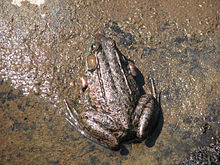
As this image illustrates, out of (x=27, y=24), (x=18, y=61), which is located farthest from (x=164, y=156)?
(x=27, y=24)

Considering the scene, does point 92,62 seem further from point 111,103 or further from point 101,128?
point 101,128

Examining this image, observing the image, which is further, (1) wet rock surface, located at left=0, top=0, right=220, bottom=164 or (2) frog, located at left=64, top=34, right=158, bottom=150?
(1) wet rock surface, located at left=0, top=0, right=220, bottom=164

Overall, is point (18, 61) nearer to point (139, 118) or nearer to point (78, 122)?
point (78, 122)

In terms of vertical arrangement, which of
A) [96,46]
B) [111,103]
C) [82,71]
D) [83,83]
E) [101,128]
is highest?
[96,46]

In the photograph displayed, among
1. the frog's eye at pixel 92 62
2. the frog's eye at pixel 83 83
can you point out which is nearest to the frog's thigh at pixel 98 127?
the frog's eye at pixel 83 83

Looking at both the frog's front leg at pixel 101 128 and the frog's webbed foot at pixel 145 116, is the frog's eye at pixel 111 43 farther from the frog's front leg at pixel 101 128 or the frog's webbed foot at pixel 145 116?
the frog's front leg at pixel 101 128

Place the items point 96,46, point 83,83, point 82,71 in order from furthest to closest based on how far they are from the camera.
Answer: point 82,71 → point 96,46 → point 83,83

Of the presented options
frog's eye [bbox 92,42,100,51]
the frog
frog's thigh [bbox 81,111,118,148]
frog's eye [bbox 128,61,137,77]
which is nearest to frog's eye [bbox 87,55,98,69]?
the frog

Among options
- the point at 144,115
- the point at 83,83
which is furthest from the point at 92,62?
the point at 144,115

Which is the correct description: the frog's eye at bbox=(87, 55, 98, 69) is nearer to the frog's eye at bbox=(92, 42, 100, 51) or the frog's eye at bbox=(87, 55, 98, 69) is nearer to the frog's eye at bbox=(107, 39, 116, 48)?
the frog's eye at bbox=(92, 42, 100, 51)
